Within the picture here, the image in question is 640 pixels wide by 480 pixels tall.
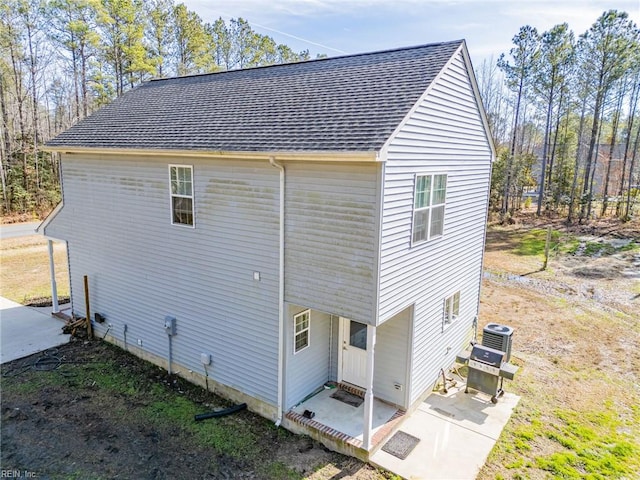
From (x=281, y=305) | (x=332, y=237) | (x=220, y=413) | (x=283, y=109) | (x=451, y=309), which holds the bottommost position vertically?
(x=220, y=413)

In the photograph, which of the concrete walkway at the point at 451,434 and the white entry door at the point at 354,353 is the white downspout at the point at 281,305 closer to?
the white entry door at the point at 354,353

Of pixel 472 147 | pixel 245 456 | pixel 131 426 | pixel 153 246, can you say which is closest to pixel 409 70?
pixel 472 147

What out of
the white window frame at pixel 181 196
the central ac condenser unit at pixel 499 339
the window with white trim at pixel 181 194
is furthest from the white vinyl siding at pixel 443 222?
the window with white trim at pixel 181 194

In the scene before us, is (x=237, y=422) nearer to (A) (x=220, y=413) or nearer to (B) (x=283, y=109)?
(A) (x=220, y=413)

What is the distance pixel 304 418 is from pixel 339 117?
5453mm

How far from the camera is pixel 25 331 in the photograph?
11.2m

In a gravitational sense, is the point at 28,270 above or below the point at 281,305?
below

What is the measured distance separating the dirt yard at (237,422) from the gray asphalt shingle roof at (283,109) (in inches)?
201

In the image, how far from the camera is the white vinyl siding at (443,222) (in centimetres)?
650

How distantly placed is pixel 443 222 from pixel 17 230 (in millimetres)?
26132

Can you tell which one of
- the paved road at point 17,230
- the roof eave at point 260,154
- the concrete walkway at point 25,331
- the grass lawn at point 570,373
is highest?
the roof eave at point 260,154

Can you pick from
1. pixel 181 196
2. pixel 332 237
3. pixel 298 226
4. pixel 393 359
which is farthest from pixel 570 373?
pixel 181 196

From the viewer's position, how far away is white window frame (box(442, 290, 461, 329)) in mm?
9266

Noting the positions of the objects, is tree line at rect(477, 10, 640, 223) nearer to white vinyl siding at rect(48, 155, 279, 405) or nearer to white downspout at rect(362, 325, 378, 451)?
white vinyl siding at rect(48, 155, 279, 405)
